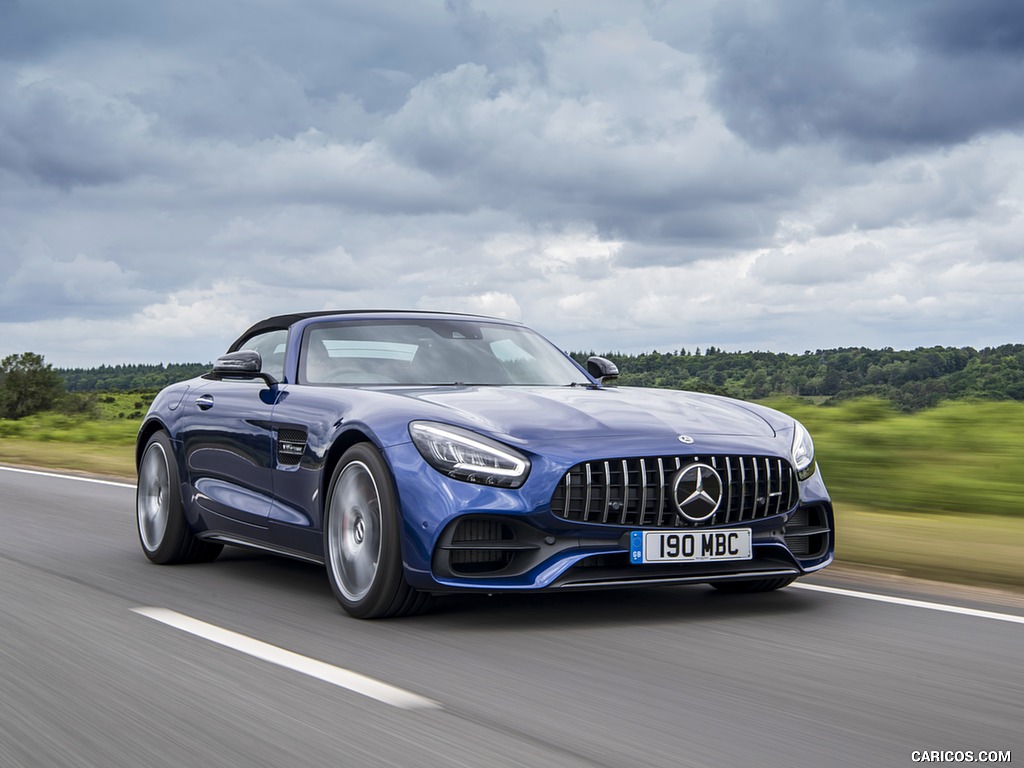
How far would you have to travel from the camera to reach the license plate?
5156 millimetres

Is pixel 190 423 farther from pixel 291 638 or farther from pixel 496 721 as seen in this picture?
pixel 496 721

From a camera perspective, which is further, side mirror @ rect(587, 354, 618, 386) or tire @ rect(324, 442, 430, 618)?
side mirror @ rect(587, 354, 618, 386)

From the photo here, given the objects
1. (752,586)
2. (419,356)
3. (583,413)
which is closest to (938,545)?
(752,586)

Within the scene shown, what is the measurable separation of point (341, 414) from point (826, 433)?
595 cm

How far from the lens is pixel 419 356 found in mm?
6668

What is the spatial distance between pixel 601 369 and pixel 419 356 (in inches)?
53.1

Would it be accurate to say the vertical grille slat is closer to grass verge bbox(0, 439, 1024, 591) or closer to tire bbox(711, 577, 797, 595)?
tire bbox(711, 577, 797, 595)

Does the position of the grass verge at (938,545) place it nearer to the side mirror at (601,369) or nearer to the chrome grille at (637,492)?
the side mirror at (601,369)

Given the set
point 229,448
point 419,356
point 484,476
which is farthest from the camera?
point 229,448

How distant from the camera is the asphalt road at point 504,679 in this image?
3.48 m

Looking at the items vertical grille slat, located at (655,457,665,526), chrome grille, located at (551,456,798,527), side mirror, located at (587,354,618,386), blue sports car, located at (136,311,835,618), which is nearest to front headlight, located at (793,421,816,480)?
blue sports car, located at (136,311,835,618)

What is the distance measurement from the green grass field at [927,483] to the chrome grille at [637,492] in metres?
2.14

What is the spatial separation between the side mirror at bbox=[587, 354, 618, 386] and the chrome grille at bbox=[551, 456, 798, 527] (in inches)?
86.2

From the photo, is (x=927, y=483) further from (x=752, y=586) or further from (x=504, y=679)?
(x=504, y=679)
